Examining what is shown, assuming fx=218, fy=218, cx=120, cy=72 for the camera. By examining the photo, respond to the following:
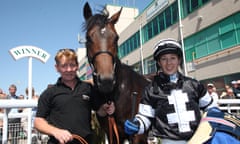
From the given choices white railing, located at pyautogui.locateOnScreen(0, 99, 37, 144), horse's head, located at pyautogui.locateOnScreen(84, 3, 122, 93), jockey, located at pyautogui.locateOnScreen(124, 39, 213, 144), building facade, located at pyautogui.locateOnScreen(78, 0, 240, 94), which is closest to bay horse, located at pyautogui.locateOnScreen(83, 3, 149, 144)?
horse's head, located at pyautogui.locateOnScreen(84, 3, 122, 93)

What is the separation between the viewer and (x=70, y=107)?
188 centimetres

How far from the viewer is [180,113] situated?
1.72 metres

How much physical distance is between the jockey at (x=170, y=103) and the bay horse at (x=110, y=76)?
1.79 feet

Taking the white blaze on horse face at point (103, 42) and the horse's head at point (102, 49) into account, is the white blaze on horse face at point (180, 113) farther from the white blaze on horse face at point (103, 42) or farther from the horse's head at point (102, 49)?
the white blaze on horse face at point (103, 42)

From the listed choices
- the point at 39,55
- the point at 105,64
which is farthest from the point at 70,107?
the point at 39,55

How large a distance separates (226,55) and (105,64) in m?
12.6

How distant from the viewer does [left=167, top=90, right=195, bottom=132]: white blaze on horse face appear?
5.56 feet

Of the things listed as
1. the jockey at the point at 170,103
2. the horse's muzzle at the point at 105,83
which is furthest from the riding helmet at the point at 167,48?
the horse's muzzle at the point at 105,83

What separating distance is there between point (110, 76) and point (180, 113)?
0.79 m

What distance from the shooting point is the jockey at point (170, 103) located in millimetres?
1701

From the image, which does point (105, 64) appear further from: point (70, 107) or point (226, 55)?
point (226, 55)

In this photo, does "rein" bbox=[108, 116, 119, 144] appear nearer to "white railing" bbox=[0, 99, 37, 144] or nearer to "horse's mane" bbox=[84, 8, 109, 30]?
"white railing" bbox=[0, 99, 37, 144]

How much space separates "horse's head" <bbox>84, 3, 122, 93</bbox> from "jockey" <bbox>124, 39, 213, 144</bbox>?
0.50 m

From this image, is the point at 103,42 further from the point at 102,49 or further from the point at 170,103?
the point at 170,103
